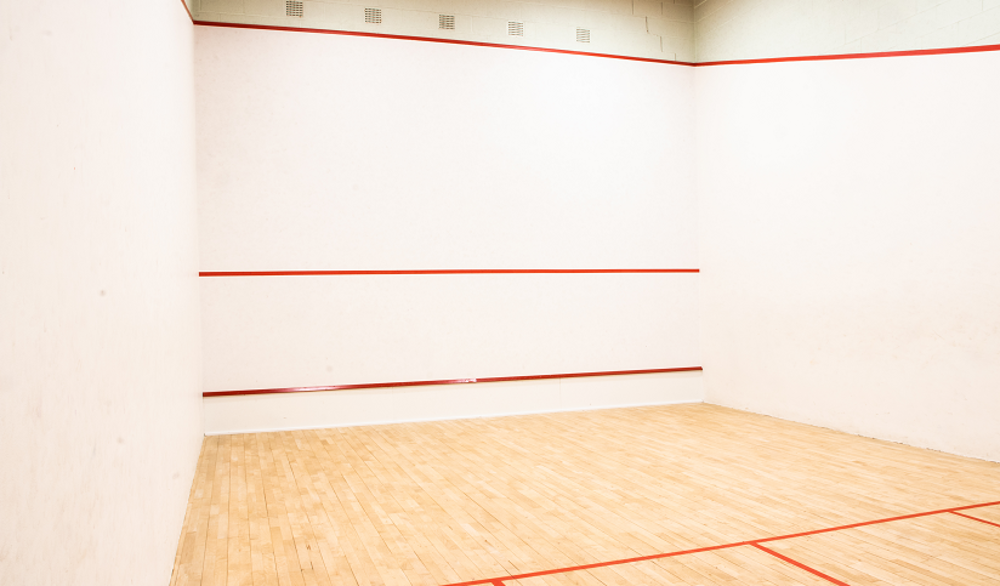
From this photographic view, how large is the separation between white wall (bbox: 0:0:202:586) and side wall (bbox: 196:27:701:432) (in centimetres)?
218

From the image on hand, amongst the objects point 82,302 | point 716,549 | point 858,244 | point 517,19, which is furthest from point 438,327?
point 82,302

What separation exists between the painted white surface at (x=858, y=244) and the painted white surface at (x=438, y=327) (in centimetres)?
46

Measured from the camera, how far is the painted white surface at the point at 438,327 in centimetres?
432

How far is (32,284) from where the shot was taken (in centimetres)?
84

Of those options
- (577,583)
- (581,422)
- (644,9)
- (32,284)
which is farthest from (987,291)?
(32,284)

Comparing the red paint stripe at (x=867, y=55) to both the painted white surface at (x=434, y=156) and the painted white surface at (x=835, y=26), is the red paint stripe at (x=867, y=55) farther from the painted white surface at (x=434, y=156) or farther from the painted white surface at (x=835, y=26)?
the painted white surface at (x=434, y=156)

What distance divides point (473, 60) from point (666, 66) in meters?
1.51

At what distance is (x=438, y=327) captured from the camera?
470 cm

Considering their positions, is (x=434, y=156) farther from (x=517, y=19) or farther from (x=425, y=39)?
(x=517, y=19)

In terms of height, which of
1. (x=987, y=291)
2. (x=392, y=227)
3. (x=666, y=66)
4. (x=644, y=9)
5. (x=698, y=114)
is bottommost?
(x=987, y=291)

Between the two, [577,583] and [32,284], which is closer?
[32,284]

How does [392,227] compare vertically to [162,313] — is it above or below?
above

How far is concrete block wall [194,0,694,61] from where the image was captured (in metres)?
4.42

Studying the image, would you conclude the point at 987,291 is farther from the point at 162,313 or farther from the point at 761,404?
the point at 162,313
